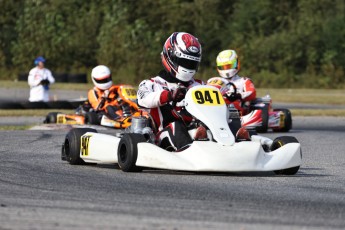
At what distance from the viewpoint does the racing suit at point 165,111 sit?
30.1ft

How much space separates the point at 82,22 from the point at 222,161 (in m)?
36.4

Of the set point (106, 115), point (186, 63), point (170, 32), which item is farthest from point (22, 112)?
point (170, 32)

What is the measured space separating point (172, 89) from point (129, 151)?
4.05ft

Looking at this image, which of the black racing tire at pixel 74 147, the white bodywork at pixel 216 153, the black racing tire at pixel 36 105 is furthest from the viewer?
the black racing tire at pixel 36 105

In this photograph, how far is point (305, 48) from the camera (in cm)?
4134

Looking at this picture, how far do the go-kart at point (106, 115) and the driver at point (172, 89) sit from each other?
641cm

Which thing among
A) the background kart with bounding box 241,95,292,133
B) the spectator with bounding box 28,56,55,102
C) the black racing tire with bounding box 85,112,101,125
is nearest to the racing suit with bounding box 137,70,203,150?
the background kart with bounding box 241,95,292,133

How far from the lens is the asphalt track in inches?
233

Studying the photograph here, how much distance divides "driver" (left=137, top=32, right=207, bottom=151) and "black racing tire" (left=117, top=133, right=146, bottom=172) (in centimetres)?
40

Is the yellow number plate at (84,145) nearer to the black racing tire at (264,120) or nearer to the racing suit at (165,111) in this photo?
the racing suit at (165,111)

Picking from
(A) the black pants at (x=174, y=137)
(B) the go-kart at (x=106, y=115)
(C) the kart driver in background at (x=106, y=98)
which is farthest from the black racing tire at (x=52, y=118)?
(A) the black pants at (x=174, y=137)

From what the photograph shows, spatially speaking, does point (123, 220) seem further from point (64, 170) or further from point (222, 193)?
point (64, 170)

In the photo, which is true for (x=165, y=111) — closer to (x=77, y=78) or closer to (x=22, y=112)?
(x=22, y=112)

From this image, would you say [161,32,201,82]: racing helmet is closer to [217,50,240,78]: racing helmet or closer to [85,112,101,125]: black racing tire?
[217,50,240,78]: racing helmet
